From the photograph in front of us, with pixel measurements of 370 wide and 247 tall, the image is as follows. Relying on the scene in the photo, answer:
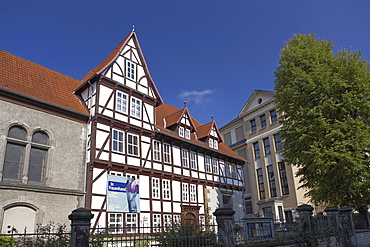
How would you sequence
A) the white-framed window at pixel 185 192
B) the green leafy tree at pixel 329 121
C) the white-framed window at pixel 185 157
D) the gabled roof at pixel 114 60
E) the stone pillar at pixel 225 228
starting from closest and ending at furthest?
the stone pillar at pixel 225 228, the green leafy tree at pixel 329 121, the gabled roof at pixel 114 60, the white-framed window at pixel 185 192, the white-framed window at pixel 185 157

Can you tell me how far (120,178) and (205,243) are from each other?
9.13m

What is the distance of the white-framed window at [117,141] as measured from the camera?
18.0 metres

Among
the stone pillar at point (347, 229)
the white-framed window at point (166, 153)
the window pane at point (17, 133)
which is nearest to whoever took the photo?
the stone pillar at point (347, 229)

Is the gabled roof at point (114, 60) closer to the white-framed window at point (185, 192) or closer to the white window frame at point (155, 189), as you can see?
the white window frame at point (155, 189)

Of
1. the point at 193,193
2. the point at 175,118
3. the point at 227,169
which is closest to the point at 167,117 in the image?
the point at 175,118

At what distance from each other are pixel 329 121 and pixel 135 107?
12.0 meters

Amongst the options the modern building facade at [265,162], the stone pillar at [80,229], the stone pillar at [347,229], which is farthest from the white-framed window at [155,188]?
Result: the modern building facade at [265,162]

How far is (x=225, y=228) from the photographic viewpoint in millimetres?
9500

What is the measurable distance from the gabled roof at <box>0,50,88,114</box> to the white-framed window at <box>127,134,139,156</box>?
10.2ft

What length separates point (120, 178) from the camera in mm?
17453

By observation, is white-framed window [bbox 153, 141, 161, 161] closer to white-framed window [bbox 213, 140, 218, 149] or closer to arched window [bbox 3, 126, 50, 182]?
arched window [bbox 3, 126, 50, 182]

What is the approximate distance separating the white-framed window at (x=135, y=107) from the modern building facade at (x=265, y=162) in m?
18.8

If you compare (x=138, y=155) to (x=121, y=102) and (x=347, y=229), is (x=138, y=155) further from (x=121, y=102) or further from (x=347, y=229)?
(x=347, y=229)

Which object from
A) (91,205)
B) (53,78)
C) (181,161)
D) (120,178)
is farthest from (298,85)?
(53,78)
